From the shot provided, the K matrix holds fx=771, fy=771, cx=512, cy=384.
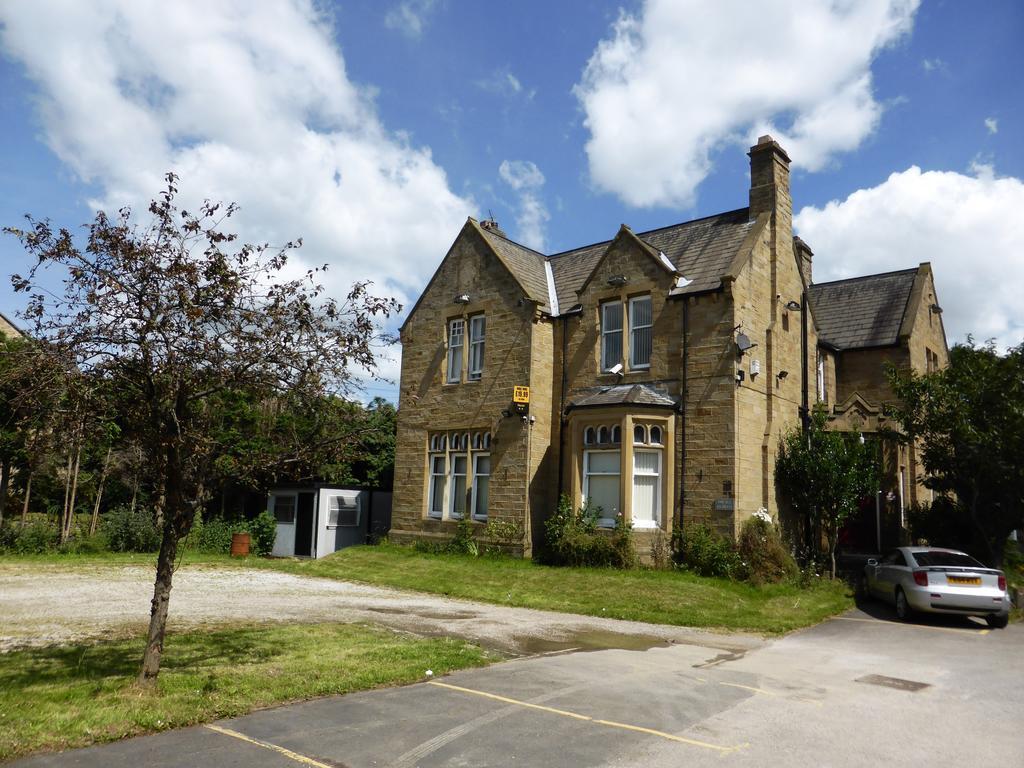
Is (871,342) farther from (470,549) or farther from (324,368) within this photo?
(324,368)

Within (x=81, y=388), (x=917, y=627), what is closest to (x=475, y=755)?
(x=81, y=388)

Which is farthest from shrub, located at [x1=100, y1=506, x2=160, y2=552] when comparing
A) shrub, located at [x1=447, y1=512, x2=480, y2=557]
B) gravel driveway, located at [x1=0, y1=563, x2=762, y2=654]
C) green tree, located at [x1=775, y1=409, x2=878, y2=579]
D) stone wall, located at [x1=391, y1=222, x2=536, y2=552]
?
green tree, located at [x1=775, y1=409, x2=878, y2=579]

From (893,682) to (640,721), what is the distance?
171 inches

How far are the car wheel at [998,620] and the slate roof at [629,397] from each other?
26.3 feet

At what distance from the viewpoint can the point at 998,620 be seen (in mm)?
A: 14484

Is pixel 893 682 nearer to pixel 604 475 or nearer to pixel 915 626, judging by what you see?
pixel 915 626

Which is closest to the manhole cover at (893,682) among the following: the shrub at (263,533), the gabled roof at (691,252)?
the gabled roof at (691,252)

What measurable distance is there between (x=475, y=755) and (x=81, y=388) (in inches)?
202

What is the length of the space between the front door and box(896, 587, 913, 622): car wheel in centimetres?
1867

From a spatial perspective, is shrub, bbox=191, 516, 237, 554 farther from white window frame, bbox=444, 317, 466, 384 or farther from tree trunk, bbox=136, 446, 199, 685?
tree trunk, bbox=136, 446, 199, 685

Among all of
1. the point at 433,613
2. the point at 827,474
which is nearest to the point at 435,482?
the point at 433,613

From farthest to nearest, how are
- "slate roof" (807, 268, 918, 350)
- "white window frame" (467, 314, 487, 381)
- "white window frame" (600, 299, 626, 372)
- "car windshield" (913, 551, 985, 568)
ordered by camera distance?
"slate roof" (807, 268, 918, 350), "white window frame" (467, 314, 487, 381), "white window frame" (600, 299, 626, 372), "car windshield" (913, 551, 985, 568)

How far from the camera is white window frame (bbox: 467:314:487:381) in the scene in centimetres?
2362

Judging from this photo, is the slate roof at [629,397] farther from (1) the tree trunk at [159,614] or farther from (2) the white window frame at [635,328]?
(1) the tree trunk at [159,614]
